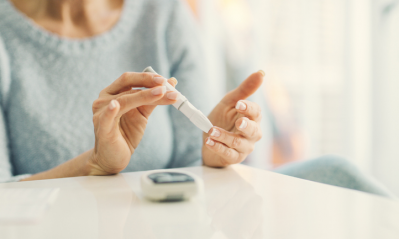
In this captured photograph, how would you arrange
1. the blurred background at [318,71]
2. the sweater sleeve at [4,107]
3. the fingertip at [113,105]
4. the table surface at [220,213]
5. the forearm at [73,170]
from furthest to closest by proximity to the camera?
the blurred background at [318,71], the sweater sleeve at [4,107], the forearm at [73,170], the fingertip at [113,105], the table surface at [220,213]

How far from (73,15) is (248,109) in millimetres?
577

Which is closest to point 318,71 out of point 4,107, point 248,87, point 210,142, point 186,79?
point 186,79

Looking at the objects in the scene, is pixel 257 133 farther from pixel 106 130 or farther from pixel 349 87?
pixel 349 87

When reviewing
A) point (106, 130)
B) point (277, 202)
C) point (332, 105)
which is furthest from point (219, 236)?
point (332, 105)

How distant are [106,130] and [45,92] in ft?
1.24

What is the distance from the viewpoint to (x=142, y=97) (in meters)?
0.38

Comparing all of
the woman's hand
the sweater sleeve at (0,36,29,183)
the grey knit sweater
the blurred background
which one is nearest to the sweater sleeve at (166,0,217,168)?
the grey knit sweater

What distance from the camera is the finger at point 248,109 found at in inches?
17.7

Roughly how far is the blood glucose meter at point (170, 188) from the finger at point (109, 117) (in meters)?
0.12

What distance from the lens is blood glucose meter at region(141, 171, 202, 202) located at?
293mm

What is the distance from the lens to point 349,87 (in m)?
1.90

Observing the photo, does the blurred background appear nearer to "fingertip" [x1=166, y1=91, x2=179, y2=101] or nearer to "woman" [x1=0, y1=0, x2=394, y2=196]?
"woman" [x1=0, y1=0, x2=394, y2=196]

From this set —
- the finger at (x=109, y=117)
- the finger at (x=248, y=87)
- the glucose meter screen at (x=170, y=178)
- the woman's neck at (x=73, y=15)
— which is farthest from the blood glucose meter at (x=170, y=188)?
the woman's neck at (x=73, y=15)

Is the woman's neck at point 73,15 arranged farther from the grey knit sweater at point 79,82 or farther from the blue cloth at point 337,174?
the blue cloth at point 337,174
